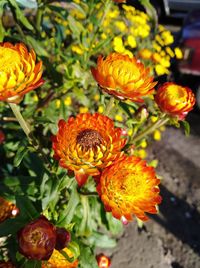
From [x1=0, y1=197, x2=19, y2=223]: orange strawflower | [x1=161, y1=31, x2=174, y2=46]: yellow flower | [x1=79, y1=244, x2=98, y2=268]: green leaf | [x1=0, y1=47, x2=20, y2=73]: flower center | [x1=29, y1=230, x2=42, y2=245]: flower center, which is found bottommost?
[x1=161, y1=31, x2=174, y2=46]: yellow flower

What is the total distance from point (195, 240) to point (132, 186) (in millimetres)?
1919

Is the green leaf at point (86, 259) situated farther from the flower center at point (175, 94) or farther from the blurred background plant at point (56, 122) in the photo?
the flower center at point (175, 94)

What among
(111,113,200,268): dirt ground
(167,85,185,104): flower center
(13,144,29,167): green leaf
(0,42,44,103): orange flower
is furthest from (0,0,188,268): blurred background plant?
(0,42,44,103): orange flower

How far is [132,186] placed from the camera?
1.36 meters

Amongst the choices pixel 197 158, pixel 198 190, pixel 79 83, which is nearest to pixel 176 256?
pixel 198 190

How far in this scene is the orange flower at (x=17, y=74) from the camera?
121 cm

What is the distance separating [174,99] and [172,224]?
1840mm

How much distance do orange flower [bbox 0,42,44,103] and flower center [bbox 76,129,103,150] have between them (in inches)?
8.8

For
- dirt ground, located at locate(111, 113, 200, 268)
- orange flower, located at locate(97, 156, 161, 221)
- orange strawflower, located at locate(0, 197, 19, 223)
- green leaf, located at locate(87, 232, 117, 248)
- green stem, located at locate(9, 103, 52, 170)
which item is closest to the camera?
orange flower, located at locate(97, 156, 161, 221)

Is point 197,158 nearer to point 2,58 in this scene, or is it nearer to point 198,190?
point 198,190

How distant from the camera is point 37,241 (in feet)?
4.10

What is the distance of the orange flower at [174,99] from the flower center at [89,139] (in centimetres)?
36

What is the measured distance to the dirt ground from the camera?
2.85m

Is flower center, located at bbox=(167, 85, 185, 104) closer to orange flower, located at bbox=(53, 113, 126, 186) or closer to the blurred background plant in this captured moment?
the blurred background plant
